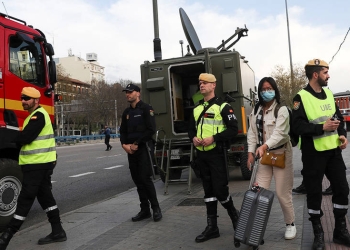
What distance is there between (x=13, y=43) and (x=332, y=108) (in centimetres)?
455

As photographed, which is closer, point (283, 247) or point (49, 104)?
point (283, 247)

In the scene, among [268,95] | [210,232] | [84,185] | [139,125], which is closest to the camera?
[268,95]

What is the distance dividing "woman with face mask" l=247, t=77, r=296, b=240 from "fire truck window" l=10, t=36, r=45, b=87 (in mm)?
3657

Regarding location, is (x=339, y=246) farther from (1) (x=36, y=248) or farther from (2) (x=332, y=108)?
(1) (x=36, y=248)

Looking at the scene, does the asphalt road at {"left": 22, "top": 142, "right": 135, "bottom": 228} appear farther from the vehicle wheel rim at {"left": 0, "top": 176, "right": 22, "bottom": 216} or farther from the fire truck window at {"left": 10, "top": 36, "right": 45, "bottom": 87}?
the fire truck window at {"left": 10, "top": 36, "right": 45, "bottom": 87}

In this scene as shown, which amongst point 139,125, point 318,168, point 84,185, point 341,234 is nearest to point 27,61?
point 139,125

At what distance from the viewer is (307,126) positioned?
401 centimetres

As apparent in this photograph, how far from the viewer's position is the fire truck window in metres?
6.12

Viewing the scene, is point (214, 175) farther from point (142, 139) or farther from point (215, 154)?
point (142, 139)

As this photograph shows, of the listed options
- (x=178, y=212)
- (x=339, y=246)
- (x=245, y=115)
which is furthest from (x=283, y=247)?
(x=245, y=115)

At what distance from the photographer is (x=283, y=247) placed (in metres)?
4.19

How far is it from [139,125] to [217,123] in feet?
4.83

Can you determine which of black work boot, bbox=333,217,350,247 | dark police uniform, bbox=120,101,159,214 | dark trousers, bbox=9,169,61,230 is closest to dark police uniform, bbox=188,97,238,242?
black work boot, bbox=333,217,350,247

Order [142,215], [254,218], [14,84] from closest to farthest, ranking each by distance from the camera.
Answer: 1. [254,218]
2. [142,215]
3. [14,84]
